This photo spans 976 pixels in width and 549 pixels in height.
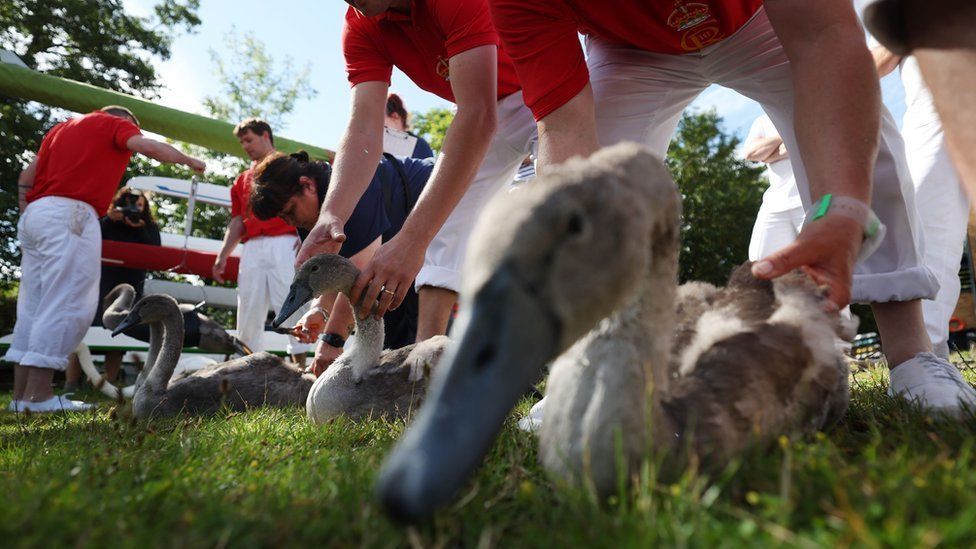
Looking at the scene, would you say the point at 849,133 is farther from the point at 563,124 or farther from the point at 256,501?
the point at 256,501

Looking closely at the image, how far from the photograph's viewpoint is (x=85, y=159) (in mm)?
6582

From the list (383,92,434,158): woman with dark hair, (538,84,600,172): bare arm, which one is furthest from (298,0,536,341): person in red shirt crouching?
(383,92,434,158): woman with dark hair

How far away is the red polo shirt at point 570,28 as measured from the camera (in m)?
3.22

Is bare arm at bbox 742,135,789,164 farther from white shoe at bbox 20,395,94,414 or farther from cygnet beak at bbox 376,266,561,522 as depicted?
white shoe at bbox 20,395,94,414

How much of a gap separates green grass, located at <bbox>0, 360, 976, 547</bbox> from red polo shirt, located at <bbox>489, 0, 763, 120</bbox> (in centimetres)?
178

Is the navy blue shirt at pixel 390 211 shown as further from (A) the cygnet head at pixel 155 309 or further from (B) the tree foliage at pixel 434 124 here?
(B) the tree foliage at pixel 434 124

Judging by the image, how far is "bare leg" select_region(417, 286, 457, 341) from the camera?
503cm

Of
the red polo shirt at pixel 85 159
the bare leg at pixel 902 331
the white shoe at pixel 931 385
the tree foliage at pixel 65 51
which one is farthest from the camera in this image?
the tree foliage at pixel 65 51

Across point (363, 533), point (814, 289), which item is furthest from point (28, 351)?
point (814, 289)

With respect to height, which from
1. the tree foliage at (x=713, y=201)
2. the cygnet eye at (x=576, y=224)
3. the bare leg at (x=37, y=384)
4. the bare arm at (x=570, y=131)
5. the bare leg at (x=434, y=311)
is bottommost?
the bare leg at (x=37, y=384)

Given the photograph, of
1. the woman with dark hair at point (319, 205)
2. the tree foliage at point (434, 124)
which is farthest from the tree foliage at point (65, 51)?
the woman with dark hair at point (319, 205)

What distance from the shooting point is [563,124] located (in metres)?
3.21

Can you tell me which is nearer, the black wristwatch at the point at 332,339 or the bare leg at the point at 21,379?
the black wristwatch at the point at 332,339

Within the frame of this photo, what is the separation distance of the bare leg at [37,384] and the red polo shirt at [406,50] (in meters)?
4.12
